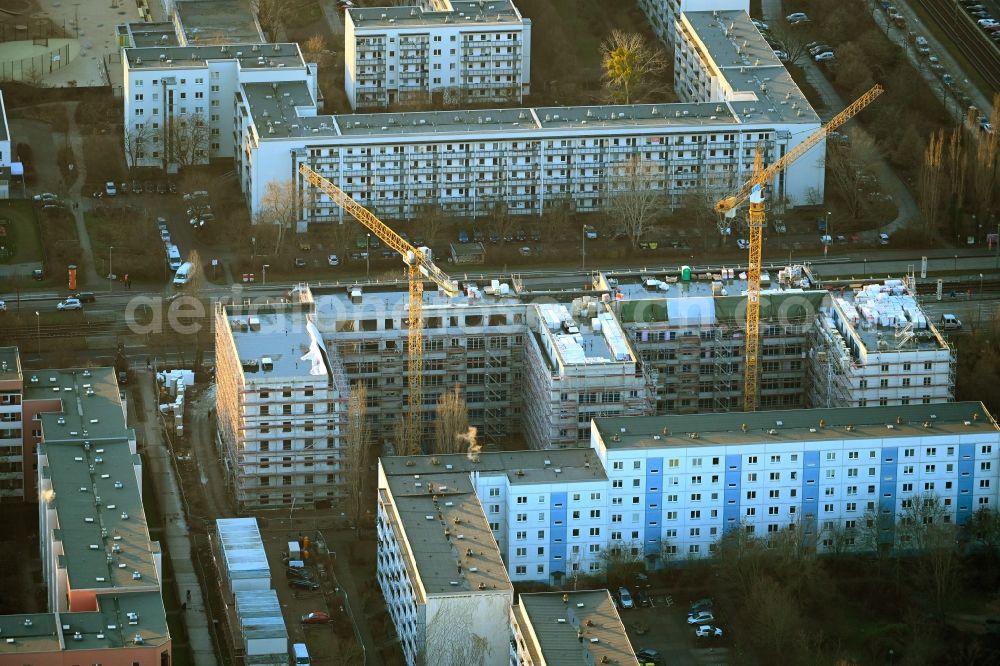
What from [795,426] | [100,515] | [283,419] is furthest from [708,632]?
[100,515]

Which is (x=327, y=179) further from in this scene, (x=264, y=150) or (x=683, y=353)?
(x=683, y=353)

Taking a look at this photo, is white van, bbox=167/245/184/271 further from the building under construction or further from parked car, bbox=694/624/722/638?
parked car, bbox=694/624/722/638

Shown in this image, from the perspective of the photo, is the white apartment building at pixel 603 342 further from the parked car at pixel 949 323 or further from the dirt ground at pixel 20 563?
the parked car at pixel 949 323

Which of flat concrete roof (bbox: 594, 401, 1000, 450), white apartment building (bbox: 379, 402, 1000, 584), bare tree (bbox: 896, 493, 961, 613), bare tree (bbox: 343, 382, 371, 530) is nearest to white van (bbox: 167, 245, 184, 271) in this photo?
bare tree (bbox: 343, 382, 371, 530)

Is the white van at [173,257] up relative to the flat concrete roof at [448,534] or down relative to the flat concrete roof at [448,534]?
up

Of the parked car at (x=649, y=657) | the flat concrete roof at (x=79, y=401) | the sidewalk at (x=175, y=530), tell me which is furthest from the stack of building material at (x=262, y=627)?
the parked car at (x=649, y=657)

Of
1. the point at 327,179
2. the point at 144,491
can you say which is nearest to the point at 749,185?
the point at 327,179
